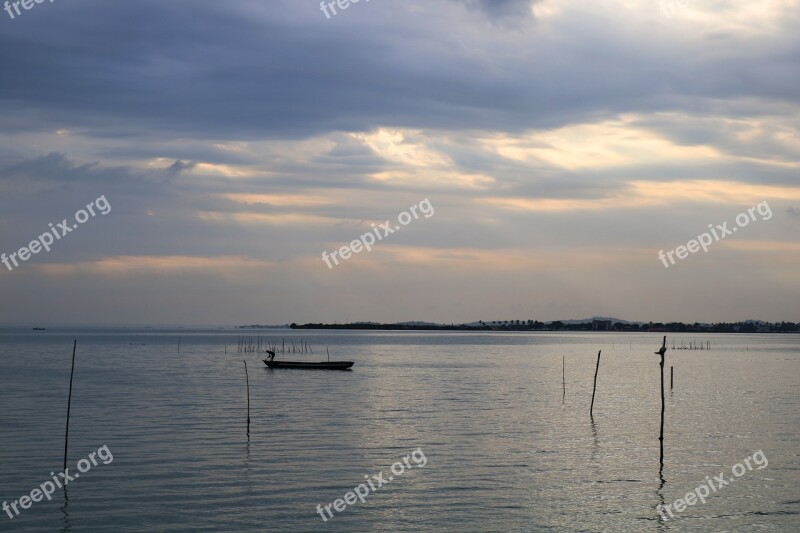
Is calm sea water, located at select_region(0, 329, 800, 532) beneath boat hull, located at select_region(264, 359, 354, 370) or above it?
beneath

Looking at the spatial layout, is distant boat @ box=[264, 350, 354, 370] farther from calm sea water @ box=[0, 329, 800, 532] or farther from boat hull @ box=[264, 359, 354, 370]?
calm sea water @ box=[0, 329, 800, 532]

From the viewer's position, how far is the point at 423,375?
78.1 m

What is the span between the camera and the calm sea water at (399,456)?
2289 cm

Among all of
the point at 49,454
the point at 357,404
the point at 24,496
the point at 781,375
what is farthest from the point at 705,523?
the point at 781,375

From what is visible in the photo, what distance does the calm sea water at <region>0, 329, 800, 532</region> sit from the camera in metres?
22.9

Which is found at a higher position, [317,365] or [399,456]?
[317,365]

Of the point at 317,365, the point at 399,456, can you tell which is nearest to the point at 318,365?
the point at 317,365

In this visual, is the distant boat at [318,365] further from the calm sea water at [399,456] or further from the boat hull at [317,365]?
the calm sea water at [399,456]

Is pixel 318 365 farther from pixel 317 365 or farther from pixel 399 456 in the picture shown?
pixel 399 456

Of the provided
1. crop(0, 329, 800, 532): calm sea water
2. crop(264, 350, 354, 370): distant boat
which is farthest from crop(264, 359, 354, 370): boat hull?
crop(0, 329, 800, 532): calm sea water

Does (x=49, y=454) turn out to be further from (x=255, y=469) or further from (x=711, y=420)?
(x=711, y=420)

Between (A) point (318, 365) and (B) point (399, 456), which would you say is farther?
(A) point (318, 365)

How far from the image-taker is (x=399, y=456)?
3155cm

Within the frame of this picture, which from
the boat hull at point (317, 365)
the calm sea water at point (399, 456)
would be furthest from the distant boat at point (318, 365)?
the calm sea water at point (399, 456)
